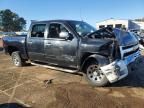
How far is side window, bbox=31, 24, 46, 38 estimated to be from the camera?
825 centimetres

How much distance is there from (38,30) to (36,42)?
1.66ft

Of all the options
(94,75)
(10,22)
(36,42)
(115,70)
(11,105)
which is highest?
(10,22)

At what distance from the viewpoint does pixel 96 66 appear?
21.6ft

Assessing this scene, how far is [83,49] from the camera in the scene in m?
6.70

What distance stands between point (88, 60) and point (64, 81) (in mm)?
1110

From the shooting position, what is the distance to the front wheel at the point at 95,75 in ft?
21.1

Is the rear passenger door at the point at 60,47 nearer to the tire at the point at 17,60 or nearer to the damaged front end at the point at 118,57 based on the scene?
the damaged front end at the point at 118,57

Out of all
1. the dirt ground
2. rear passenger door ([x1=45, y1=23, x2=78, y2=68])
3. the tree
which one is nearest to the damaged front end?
the dirt ground

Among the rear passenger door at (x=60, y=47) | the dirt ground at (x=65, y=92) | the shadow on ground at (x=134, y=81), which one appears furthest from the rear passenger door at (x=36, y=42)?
the shadow on ground at (x=134, y=81)

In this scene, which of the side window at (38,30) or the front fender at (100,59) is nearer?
the front fender at (100,59)

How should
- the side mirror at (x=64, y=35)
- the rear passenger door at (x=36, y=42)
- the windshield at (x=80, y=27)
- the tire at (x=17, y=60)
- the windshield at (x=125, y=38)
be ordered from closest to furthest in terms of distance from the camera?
the windshield at (x=125, y=38) → the side mirror at (x=64, y=35) → the windshield at (x=80, y=27) → the rear passenger door at (x=36, y=42) → the tire at (x=17, y=60)

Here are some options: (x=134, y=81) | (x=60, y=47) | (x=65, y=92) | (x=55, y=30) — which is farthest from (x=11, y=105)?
(x=134, y=81)

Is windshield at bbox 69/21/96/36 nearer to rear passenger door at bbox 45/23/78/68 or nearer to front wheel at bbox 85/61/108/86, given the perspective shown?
rear passenger door at bbox 45/23/78/68

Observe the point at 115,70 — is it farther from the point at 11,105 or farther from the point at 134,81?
the point at 11,105
